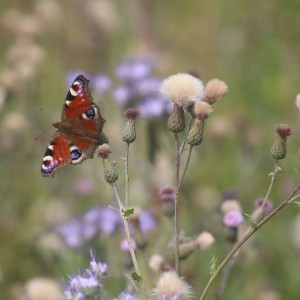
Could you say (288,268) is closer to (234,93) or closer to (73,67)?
(234,93)

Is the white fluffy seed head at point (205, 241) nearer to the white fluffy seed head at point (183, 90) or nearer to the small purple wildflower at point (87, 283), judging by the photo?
the small purple wildflower at point (87, 283)

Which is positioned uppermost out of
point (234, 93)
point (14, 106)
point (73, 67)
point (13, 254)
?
point (73, 67)

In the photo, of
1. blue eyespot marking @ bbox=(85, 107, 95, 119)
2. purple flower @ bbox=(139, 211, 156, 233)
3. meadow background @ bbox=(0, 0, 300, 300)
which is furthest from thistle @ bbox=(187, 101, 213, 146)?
purple flower @ bbox=(139, 211, 156, 233)

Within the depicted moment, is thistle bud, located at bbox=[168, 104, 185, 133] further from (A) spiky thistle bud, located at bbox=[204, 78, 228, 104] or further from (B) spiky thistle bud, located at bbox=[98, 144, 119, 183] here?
(B) spiky thistle bud, located at bbox=[98, 144, 119, 183]

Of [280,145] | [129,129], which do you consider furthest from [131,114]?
[280,145]

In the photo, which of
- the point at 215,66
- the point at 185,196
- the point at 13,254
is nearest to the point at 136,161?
the point at 185,196

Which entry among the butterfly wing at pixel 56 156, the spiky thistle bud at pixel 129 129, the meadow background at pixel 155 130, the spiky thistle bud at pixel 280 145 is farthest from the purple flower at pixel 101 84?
the spiky thistle bud at pixel 280 145
